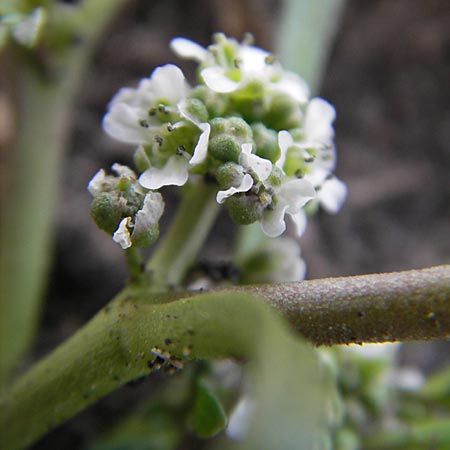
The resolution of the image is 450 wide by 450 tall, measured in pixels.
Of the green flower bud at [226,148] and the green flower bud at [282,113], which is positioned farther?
the green flower bud at [282,113]

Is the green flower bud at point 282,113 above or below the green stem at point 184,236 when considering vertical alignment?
above

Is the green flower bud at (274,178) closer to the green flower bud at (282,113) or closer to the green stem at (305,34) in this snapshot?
the green flower bud at (282,113)

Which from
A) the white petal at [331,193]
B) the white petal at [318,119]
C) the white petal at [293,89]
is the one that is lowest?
the white petal at [331,193]

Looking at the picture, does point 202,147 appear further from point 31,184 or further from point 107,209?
point 31,184

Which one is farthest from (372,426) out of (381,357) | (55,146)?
(55,146)

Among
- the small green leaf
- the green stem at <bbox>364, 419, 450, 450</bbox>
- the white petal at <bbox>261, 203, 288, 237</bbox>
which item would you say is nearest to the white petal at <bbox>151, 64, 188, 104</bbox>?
the white petal at <bbox>261, 203, 288, 237</bbox>

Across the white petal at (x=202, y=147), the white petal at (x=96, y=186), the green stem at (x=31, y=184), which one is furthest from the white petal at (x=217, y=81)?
the green stem at (x=31, y=184)

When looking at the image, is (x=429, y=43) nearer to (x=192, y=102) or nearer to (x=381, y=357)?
(x=381, y=357)
